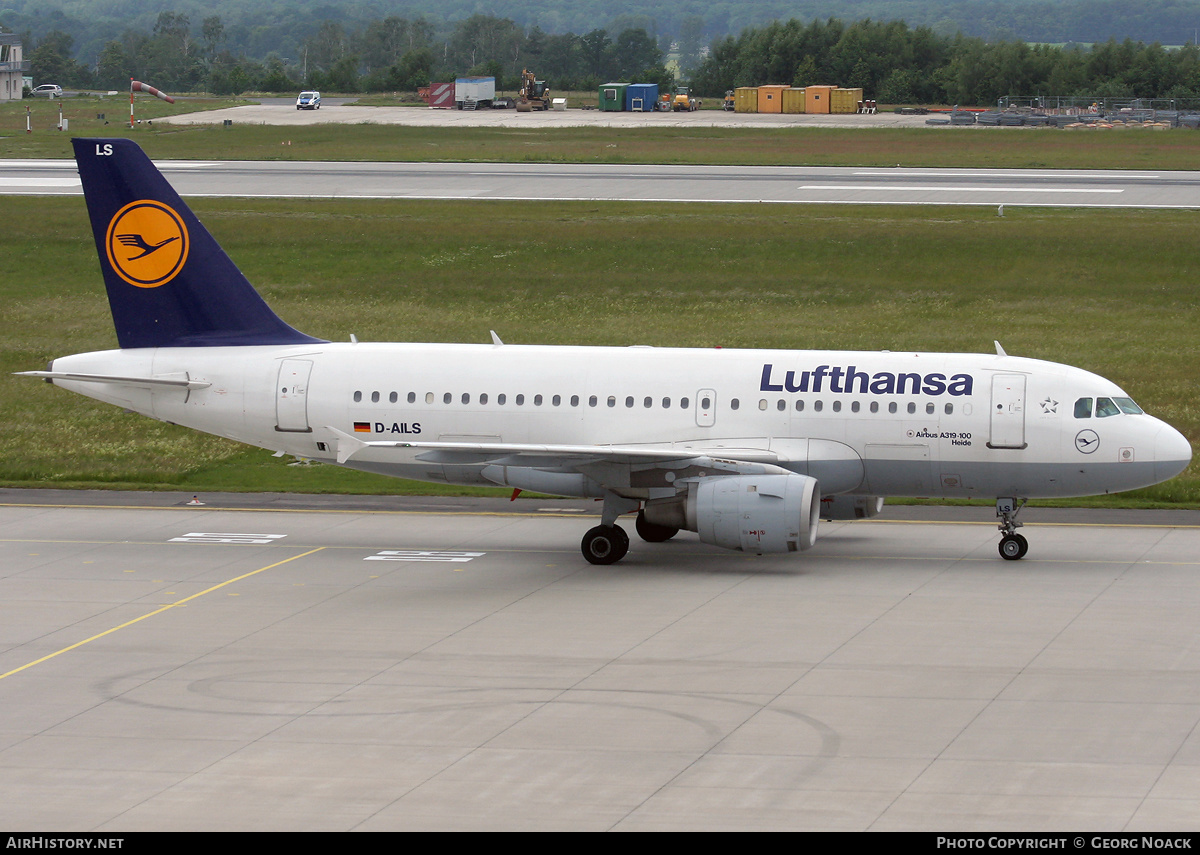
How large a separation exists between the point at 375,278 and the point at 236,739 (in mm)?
46815

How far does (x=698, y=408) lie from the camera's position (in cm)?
3225

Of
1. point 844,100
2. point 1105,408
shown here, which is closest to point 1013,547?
point 1105,408

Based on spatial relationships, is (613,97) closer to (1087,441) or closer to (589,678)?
(1087,441)

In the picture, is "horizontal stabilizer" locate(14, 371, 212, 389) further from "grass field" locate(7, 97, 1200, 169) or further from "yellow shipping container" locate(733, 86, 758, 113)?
"yellow shipping container" locate(733, 86, 758, 113)

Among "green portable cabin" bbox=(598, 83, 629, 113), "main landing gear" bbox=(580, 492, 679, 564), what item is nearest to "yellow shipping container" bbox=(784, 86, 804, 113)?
"green portable cabin" bbox=(598, 83, 629, 113)

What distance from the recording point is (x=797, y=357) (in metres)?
32.4

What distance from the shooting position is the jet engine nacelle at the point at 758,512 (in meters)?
29.7

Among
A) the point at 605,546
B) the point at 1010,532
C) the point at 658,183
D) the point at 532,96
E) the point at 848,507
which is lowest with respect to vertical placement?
the point at 605,546

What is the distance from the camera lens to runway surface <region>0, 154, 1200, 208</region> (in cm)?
8000

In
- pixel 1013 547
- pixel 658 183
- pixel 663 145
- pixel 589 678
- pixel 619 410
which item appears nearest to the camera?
pixel 589 678

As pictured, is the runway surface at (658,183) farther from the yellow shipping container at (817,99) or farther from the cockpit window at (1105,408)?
the yellow shipping container at (817,99)

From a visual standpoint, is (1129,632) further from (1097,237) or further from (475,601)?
(1097,237)

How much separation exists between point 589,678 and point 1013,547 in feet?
39.3

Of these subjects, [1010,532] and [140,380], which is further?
[140,380]
